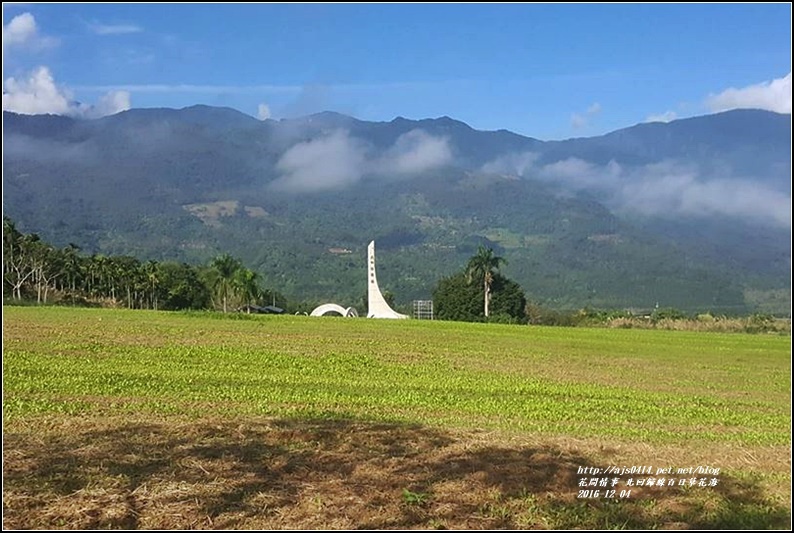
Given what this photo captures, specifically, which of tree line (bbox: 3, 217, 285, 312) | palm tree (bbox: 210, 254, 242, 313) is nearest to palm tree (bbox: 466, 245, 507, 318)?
tree line (bbox: 3, 217, 285, 312)

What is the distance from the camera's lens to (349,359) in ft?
63.0

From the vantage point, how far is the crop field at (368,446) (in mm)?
5977

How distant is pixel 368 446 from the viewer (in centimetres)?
792

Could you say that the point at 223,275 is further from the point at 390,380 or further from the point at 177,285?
the point at 390,380

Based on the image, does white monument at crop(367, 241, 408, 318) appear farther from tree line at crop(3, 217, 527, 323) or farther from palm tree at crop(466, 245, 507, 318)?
palm tree at crop(466, 245, 507, 318)

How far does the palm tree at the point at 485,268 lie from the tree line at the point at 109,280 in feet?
76.5

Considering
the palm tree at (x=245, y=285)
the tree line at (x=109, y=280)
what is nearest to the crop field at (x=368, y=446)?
the tree line at (x=109, y=280)

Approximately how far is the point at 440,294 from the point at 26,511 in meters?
78.3

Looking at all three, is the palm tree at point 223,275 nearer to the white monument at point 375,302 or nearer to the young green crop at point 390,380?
the white monument at point 375,302

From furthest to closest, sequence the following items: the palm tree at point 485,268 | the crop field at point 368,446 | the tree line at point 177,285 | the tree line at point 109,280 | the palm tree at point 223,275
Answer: the palm tree at point 223,275, the palm tree at point 485,268, the tree line at point 177,285, the tree line at point 109,280, the crop field at point 368,446

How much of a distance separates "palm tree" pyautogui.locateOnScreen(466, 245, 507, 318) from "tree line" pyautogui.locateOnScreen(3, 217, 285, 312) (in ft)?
76.5

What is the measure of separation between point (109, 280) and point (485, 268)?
3951cm

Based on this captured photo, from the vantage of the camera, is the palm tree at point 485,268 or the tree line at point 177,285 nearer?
the tree line at point 177,285

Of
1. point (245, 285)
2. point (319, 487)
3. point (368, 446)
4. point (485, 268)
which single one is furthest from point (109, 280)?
point (319, 487)
